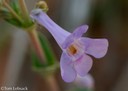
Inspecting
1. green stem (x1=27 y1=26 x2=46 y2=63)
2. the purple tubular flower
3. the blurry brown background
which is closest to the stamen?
the purple tubular flower

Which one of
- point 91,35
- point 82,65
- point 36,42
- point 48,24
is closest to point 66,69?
point 82,65

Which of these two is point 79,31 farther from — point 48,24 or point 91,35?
point 91,35

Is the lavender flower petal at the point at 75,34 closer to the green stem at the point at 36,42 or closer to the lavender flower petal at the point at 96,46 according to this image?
the lavender flower petal at the point at 96,46

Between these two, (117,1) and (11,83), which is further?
(117,1)

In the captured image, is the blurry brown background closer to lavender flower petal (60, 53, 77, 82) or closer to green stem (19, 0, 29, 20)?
green stem (19, 0, 29, 20)

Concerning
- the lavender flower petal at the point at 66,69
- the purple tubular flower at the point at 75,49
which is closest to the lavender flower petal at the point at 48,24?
the purple tubular flower at the point at 75,49

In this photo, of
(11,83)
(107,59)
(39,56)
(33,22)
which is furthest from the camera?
(107,59)

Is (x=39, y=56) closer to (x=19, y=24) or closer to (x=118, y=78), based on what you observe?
(x=19, y=24)

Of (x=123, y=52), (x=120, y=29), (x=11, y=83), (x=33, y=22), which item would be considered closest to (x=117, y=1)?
(x=120, y=29)
